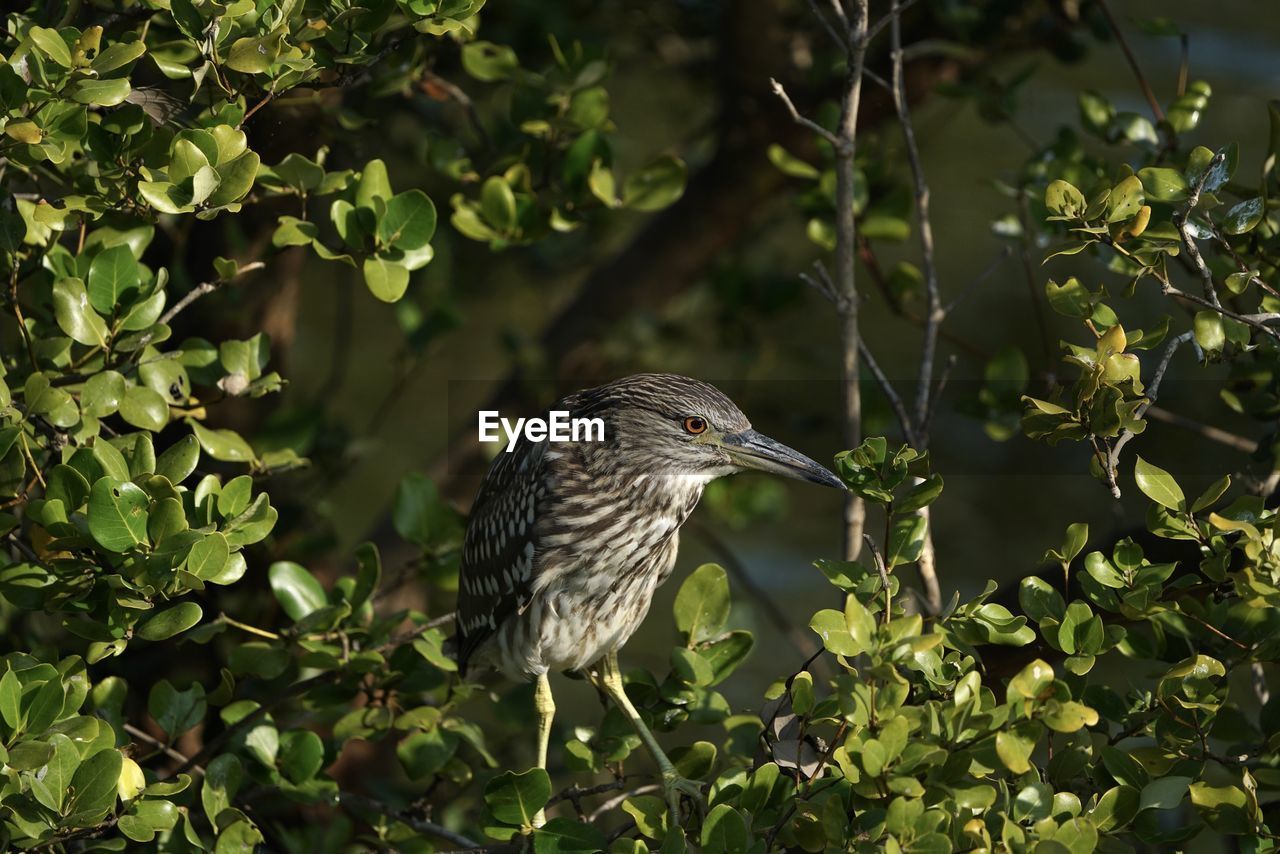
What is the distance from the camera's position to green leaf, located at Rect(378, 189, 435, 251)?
2525 millimetres

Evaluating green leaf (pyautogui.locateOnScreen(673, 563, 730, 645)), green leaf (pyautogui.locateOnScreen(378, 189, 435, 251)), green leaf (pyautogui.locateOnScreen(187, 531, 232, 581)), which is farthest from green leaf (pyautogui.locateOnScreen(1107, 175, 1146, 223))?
green leaf (pyautogui.locateOnScreen(187, 531, 232, 581))

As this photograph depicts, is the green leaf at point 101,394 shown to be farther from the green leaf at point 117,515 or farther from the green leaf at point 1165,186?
the green leaf at point 1165,186

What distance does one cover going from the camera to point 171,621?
7.10ft

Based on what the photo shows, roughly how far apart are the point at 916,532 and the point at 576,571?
41.4 inches

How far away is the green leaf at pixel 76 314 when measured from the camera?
2.33 metres

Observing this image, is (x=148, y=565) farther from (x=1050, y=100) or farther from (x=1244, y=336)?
(x=1050, y=100)

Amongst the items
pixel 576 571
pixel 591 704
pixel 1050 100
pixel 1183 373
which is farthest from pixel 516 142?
pixel 1050 100

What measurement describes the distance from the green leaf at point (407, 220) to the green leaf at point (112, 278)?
1.56 ft

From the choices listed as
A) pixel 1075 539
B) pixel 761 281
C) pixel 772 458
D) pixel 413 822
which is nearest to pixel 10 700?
pixel 413 822

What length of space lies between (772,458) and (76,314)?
1.46 m

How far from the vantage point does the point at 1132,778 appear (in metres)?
2.08

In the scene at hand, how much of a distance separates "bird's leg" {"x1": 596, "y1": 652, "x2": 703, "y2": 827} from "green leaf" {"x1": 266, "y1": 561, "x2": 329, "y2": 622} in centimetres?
70

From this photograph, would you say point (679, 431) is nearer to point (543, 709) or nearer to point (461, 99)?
point (543, 709)

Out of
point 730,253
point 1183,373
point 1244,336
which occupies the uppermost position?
point 1244,336
